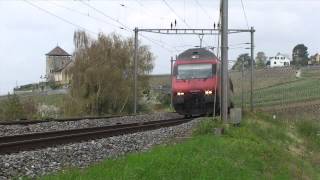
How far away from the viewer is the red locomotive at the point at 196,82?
38.8 meters

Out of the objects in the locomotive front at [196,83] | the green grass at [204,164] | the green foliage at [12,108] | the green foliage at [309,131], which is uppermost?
the locomotive front at [196,83]

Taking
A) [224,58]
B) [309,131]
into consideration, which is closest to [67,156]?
[224,58]

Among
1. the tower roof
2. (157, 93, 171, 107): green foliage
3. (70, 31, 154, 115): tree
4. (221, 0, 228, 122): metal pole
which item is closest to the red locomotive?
(221, 0, 228, 122): metal pole

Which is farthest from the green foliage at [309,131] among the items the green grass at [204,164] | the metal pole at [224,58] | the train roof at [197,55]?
the green grass at [204,164]

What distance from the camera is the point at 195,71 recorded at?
39562mm

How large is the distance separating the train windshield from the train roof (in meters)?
0.51

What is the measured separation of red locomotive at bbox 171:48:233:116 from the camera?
38750mm

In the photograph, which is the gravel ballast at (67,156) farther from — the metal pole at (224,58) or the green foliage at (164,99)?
the green foliage at (164,99)

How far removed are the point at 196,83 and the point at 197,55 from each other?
187cm

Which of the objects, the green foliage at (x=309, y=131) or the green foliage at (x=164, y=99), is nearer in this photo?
the green foliage at (x=309, y=131)

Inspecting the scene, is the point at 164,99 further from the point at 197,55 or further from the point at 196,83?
the point at 196,83

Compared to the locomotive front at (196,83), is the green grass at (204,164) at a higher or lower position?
lower

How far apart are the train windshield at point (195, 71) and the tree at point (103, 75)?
21.2 metres

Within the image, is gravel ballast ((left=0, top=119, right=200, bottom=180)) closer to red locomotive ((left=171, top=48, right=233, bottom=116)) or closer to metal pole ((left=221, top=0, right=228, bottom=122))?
metal pole ((left=221, top=0, right=228, bottom=122))
